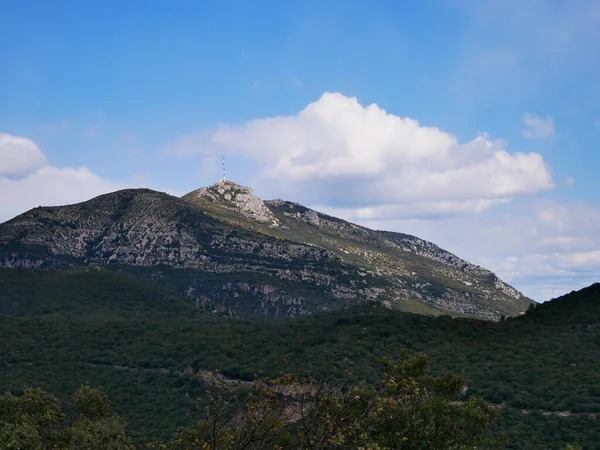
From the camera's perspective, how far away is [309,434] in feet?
81.8

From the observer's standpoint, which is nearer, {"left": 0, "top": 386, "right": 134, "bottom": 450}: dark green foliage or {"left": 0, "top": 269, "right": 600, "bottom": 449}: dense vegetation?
{"left": 0, "top": 386, "right": 134, "bottom": 450}: dark green foliage

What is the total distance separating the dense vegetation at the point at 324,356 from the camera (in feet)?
217

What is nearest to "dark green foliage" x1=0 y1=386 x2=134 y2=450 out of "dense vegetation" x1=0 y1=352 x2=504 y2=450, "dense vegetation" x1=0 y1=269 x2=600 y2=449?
"dense vegetation" x1=0 y1=352 x2=504 y2=450

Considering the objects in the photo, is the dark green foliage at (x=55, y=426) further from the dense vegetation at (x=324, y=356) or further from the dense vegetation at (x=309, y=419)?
the dense vegetation at (x=324, y=356)

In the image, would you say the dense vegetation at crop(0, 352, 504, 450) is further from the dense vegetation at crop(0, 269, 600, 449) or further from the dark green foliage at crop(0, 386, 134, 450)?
the dense vegetation at crop(0, 269, 600, 449)

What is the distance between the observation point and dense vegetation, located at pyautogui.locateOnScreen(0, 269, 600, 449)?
2606 inches

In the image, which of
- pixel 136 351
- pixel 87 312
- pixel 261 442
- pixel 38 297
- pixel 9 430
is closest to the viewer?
pixel 261 442

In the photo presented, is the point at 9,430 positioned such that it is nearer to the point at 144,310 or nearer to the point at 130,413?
the point at 130,413

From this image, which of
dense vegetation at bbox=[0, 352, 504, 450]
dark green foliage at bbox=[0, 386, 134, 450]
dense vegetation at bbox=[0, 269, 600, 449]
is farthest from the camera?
dense vegetation at bbox=[0, 269, 600, 449]

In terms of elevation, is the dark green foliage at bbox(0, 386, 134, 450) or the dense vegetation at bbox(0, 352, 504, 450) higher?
the dense vegetation at bbox(0, 352, 504, 450)

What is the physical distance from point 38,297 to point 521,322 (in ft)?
397

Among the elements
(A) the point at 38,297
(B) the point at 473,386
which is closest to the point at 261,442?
(B) the point at 473,386

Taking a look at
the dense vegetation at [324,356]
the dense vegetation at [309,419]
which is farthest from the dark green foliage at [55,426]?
the dense vegetation at [324,356]

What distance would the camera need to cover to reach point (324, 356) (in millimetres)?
93500
